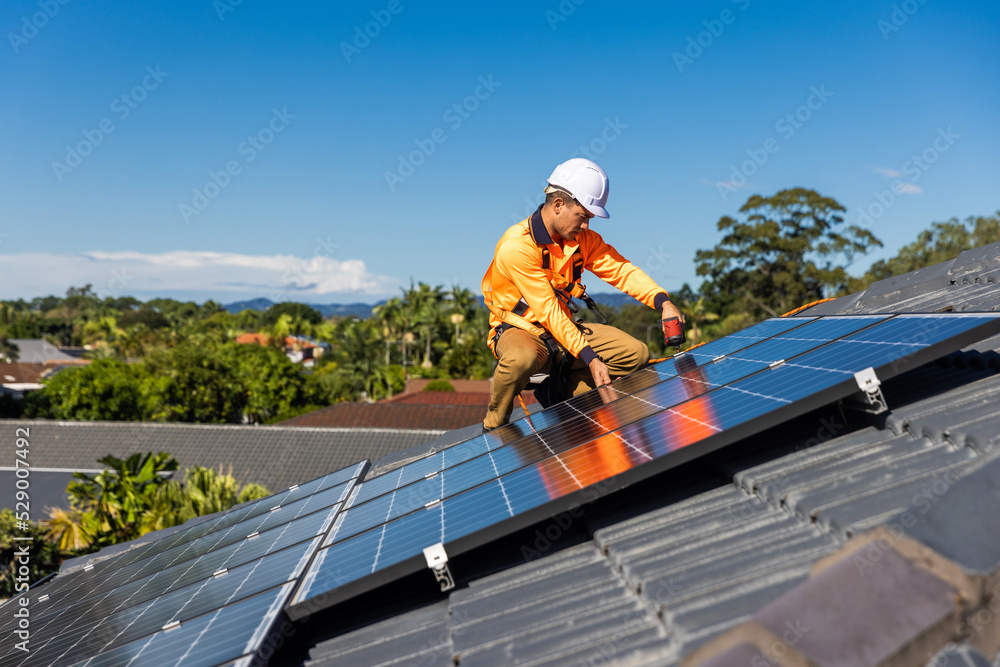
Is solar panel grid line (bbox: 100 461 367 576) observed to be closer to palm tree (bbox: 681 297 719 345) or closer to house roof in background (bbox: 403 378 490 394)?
house roof in background (bbox: 403 378 490 394)

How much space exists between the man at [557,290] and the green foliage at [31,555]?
17820 mm

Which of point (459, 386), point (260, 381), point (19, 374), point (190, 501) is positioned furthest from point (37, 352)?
point (190, 501)

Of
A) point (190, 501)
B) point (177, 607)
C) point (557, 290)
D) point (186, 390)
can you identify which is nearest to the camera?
point (177, 607)

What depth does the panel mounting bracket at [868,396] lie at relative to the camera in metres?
3.30

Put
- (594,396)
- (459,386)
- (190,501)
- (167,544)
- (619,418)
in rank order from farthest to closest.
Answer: (459,386) → (190,501) → (167,544) → (594,396) → (619,418)

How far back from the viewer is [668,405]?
4281 millimetres

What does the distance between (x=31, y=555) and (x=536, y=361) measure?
1944 centimetres

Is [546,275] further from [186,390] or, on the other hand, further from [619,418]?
[186,390]

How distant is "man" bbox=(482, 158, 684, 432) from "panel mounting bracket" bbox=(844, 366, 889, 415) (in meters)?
2.10

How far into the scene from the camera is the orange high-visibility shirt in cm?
553

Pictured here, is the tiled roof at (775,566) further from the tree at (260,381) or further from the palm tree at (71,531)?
the tree at (260,381)

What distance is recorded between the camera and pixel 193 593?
165 inches

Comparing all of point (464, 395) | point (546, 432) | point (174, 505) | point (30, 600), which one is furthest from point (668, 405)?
point (464, 395)

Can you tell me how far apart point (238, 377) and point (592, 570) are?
6331 cm
